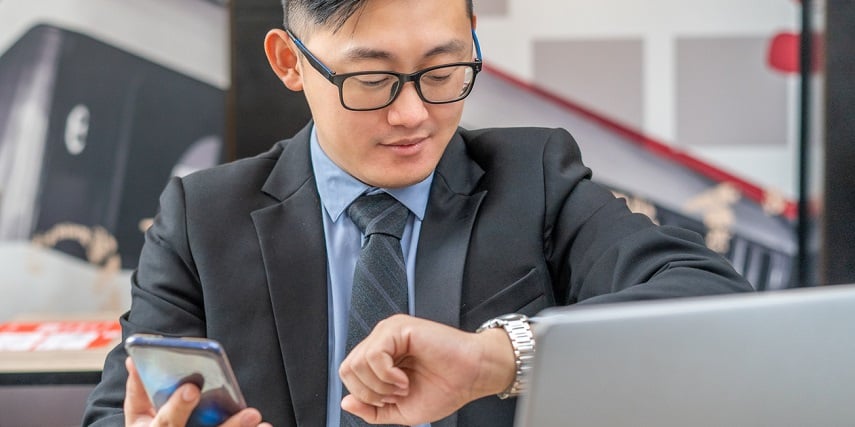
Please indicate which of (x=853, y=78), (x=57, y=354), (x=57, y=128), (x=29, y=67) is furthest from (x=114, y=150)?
(x=853, y=78)

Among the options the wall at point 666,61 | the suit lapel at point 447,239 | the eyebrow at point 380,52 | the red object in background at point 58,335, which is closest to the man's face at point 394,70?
the eyebrow at point 380,52

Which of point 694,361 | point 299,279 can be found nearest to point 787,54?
point 299,279

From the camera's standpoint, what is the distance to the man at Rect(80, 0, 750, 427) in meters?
1.23

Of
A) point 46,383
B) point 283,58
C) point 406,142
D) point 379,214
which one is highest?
point 283,58

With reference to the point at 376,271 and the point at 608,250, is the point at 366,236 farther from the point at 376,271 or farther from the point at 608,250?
the point at 608,250

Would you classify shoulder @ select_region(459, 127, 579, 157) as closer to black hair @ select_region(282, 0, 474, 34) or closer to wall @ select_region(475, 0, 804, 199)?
black hair @ select_region(282, 0, 474, 34)

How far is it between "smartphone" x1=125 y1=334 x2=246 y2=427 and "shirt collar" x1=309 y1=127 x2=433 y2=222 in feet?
1.70

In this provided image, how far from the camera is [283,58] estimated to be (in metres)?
1.44

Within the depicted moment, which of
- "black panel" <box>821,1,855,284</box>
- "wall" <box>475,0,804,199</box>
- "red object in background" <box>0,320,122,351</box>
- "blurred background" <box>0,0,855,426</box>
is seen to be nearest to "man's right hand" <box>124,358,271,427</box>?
"red object in background" <box>0,320,122,351</box>

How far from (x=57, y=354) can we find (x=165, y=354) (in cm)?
150

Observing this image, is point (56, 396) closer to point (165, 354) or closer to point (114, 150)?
point (114, 150)

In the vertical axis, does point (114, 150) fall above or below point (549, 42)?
below

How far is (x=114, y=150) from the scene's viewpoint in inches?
104

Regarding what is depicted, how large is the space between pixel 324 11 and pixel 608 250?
0.52 metres
